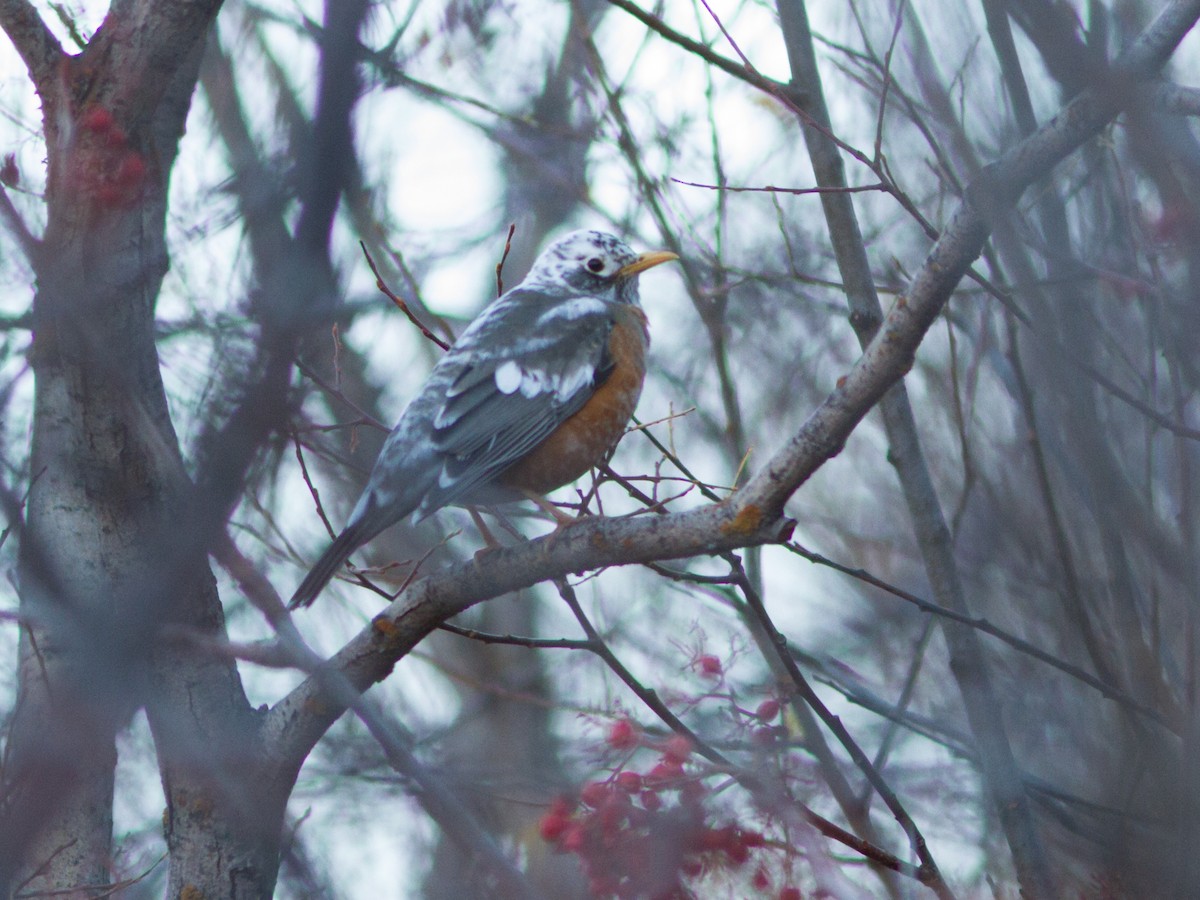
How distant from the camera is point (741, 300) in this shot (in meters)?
9.65

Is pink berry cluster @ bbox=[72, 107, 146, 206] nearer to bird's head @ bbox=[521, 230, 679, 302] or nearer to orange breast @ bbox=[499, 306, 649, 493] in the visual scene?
orange breast @ bbox=[499, 306, 649, 493]

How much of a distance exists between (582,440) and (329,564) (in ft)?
4.34

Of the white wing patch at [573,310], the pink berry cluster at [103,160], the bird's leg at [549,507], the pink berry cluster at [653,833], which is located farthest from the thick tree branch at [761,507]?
the white wing patch at [573,310]

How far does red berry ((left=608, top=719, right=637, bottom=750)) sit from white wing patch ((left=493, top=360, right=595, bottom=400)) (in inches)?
79.7

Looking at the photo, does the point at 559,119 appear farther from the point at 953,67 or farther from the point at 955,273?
the point at 955,273

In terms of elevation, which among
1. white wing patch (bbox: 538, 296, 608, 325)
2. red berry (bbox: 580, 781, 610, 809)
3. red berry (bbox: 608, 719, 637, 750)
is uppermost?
white wing patch (bbox: 538, 296, 608, 325)

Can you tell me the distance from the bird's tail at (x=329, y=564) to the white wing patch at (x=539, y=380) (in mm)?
1059

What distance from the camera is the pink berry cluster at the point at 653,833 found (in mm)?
2854

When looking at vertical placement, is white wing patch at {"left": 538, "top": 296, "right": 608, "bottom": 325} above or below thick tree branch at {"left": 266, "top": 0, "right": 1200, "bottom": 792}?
above

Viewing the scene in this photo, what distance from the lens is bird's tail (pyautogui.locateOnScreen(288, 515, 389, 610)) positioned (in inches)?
163

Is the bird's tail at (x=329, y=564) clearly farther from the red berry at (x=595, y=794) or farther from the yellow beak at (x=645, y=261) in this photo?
the yellow beak at (x=645, y=261)

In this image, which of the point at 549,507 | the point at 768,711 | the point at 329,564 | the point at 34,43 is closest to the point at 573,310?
the point at 549,507

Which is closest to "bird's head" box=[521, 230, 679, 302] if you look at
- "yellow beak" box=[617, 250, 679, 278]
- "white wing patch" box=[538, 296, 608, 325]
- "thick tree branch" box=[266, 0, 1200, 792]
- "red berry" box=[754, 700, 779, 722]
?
"yellow beak" box=[617, 250, 679, 278]

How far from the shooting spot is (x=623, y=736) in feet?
10.8
